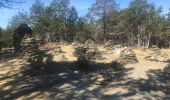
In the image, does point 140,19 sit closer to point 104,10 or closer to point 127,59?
point 104,10

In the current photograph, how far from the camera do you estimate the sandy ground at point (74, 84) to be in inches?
640

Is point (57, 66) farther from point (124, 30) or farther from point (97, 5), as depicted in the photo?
point (124, 30)

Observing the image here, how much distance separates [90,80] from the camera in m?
19.7

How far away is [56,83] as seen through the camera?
1867 cm

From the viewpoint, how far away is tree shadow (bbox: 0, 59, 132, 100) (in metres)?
16.3

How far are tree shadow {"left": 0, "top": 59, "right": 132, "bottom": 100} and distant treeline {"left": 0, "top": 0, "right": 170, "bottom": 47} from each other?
1946 inches

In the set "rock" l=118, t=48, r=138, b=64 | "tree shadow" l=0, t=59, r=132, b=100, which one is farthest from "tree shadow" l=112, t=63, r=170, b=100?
"rock" l=118, t=48, r=138, b=64

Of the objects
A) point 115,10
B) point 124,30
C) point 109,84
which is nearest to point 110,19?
point 115,10

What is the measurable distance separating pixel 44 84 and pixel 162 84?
22.3 feet

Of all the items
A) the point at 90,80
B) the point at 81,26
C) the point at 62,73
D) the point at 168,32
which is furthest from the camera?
the point at 81,26

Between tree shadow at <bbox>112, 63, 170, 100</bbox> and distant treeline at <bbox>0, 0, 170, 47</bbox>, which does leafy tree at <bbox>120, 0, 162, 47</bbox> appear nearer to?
distant treeline at <bbox>0, 0, 170, 47</bbox>

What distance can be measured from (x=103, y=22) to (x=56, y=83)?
55.8 m

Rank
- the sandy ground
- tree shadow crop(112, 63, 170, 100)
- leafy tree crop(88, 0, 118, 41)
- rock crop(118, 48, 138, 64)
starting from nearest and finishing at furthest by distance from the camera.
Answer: the sandy ground
tree shadow crop(112, 63, 170, 100)
rock crop(118, 48, 138, 64)
leafy tree crop(88, 0, 118, 41)

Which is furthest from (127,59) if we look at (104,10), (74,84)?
(104,10)
